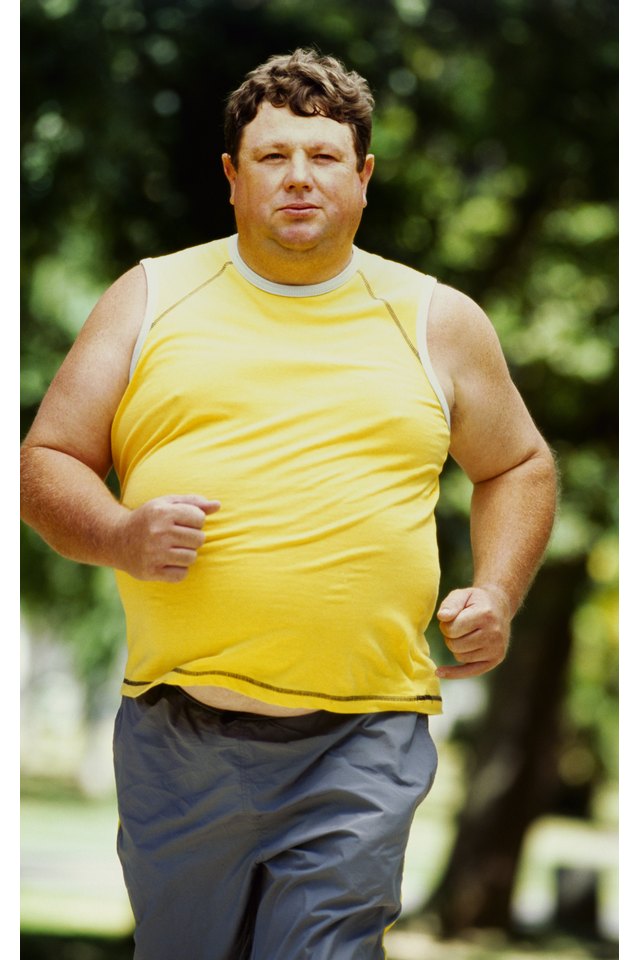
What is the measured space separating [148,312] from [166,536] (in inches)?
20.5

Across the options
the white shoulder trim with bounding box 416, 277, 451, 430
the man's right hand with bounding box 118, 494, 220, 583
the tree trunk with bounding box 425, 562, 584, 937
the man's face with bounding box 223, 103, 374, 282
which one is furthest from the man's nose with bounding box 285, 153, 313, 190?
the tree trunk with bounding box 425, 562, 584, 937

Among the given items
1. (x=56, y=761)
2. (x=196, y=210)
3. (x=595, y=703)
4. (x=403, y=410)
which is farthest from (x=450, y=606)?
(x=56, y=761)

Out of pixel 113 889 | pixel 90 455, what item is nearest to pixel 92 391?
pixel 90 455

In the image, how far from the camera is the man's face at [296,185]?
271cm

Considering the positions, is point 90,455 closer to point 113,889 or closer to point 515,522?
point 515,522

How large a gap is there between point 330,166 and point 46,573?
6.80 m

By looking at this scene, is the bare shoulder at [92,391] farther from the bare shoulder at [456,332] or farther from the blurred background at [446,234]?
the blurred background at [446,234]

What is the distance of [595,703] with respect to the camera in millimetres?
16547

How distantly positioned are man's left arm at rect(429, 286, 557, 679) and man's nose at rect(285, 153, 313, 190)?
1.22 ft

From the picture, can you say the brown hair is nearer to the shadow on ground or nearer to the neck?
the neck

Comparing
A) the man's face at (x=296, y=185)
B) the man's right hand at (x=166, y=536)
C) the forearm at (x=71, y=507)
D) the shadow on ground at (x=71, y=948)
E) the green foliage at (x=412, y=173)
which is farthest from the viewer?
the shadow on ground at (x=71, y=948)

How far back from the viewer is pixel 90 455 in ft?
8.97

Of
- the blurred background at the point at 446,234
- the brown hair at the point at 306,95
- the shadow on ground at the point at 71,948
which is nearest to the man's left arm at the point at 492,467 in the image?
the brown hair at the point at 306,95

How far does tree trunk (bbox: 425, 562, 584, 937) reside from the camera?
11273mm
